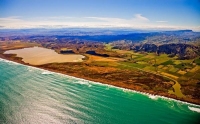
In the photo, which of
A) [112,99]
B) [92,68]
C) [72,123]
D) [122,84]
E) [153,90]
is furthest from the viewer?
[92,68]

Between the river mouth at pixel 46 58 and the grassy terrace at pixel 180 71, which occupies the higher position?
the river mouth at pixel 46 58

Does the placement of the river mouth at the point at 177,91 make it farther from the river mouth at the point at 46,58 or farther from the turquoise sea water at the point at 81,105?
the river mouth at the point at 46,58

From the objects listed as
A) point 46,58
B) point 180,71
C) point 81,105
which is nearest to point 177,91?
point 180,71

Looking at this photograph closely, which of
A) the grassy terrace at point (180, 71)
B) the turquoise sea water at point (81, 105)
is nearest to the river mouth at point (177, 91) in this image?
the grassy terrace at point (180, 71)

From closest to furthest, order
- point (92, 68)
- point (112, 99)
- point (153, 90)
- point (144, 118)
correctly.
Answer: point (144, 118)
point (112, 99)
point (153, 90)
point (92, 68)

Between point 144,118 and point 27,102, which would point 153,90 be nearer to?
point 144,118

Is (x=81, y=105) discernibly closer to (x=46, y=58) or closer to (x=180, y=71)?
(x=180, y=71)

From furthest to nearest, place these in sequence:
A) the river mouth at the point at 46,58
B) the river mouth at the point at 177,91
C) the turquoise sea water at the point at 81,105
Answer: the river mouth at the point at 46,58 → the river mouth at the point at 177,91 → the turquoise sea water at the point at 81,105

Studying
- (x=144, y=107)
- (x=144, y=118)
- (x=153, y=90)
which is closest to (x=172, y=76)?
(x=153, y=90)

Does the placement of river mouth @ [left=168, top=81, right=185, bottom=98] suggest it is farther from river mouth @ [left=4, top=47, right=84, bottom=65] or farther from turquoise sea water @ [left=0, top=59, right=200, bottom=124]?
river mouth @ [left=4, top=47, right=84, bottom=65]
